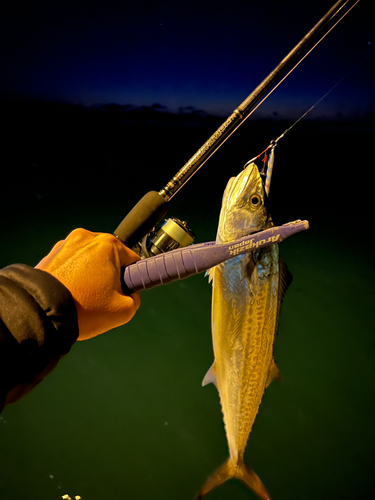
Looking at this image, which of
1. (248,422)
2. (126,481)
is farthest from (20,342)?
A: (126,481)

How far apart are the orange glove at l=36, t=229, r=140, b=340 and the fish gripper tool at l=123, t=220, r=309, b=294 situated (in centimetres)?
6

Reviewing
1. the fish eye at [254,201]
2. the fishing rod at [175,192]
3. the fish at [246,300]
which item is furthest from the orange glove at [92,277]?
the fish eye at [254,201]

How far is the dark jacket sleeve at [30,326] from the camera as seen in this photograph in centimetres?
70

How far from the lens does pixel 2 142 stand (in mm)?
8062

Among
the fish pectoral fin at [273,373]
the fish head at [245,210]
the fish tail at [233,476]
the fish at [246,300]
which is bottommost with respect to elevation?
the fish tail at [233,476]

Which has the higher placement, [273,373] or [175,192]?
[175,192]

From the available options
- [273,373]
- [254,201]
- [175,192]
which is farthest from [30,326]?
[273,373]

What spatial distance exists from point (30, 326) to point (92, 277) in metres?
0.27

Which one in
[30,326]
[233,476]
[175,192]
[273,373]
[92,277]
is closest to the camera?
[30,326]

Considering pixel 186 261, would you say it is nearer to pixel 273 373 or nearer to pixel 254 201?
pixel 254 201

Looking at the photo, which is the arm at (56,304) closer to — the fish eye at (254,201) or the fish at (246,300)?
the fish at (246,300)

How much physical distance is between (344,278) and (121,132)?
11.5m

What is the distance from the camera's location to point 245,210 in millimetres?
1607

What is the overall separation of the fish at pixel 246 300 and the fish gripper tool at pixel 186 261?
48 centimetres
